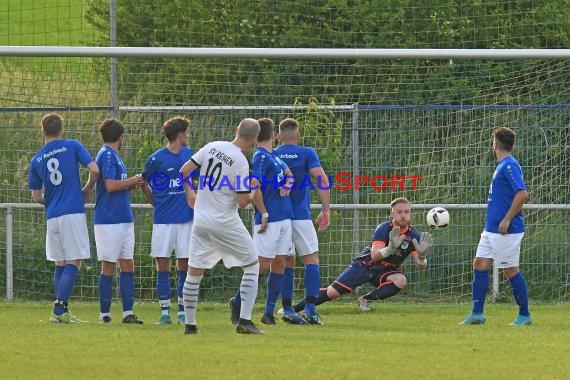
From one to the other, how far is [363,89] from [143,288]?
3.80m

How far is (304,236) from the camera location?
12320mm

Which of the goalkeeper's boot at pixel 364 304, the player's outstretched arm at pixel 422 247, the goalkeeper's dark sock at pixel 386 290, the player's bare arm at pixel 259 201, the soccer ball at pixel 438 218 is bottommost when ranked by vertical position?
the goalkeeper's boot at pixel 364 304

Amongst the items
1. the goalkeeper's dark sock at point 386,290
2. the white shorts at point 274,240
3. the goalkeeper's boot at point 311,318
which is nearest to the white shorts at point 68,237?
the white shorts at point 274,240

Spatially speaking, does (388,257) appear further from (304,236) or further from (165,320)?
(165,320)

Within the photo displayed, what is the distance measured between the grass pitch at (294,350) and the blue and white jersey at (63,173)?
46.1 inches

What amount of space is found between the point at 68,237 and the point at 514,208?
171 inches

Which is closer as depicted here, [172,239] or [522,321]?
[522,321]

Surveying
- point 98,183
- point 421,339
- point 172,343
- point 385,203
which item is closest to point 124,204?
point 98,183

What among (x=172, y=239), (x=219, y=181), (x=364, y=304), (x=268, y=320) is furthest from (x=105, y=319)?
(x=364, y=304)

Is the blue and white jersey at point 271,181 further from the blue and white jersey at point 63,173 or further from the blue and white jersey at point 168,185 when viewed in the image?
the blue and white jersey at point 63,173

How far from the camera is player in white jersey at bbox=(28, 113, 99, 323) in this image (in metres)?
11.9

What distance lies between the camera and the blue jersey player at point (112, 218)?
12039 millimetres

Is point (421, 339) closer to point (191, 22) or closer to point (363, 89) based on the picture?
point (363, 89)

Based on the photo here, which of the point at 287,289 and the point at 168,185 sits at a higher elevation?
the point at 168,185
